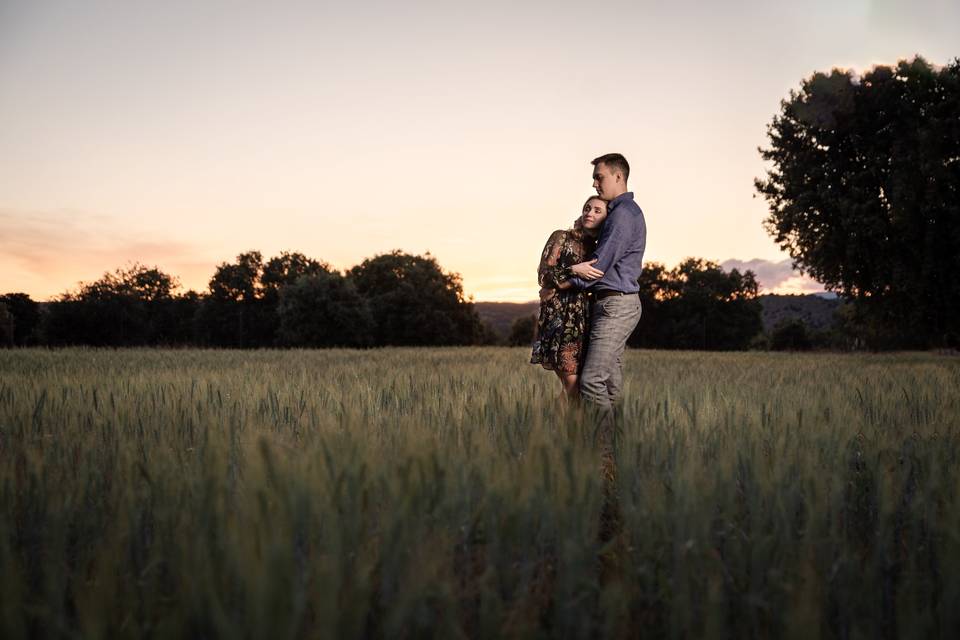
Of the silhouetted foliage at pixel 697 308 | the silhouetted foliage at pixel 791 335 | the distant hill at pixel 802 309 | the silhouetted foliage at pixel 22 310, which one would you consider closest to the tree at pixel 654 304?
the silhouetted foliage at pixel 697 308

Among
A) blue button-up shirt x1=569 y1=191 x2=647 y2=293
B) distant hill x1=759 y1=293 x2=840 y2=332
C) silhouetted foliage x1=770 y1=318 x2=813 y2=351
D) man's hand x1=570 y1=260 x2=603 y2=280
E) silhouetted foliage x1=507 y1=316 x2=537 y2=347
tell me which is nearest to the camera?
man's hand x1=570 y1=260 x2=603 y2=280

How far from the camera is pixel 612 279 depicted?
4676 millimetres


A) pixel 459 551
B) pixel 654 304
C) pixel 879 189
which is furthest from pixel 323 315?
pixel 459 551

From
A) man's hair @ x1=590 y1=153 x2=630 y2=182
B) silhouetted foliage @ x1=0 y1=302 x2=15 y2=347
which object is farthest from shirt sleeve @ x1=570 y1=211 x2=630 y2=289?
silhouetted foliage @ x1=0 y1=302 x2=15 y2=347

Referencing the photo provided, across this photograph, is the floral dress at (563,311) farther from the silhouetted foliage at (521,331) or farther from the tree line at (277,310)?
the silhouetted foliage at (521,331)

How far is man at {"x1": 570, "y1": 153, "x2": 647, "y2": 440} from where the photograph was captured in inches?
179

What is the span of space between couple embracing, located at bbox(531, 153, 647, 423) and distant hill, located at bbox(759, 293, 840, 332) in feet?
300

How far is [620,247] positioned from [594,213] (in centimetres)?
49

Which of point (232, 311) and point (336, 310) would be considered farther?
point (232, 311)

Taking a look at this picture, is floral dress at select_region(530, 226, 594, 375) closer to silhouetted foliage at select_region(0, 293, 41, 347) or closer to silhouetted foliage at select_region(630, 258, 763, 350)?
silhouetted foliage at select_region(630, 258, 763, 350)

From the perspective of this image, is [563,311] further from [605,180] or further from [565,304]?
[605,180]

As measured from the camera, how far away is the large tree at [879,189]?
57.1 feet

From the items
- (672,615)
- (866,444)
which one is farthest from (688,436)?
(672,615)

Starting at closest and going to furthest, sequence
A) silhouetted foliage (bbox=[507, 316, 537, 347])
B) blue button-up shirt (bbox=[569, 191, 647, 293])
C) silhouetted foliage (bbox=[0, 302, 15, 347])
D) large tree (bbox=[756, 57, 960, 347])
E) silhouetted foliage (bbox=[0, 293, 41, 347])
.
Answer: blue button-up shirt (bbox=[569, 191, 647, 293]), large tree (bbox=[756, 57, 960, 347]), silhouetted foliage (bbox=[0, 302, 15, 347]), silhouetted foliage (bbox=[0, 293, 41, 347]), silhouetted foliage (bbox=[507, 316, 537, 347])
